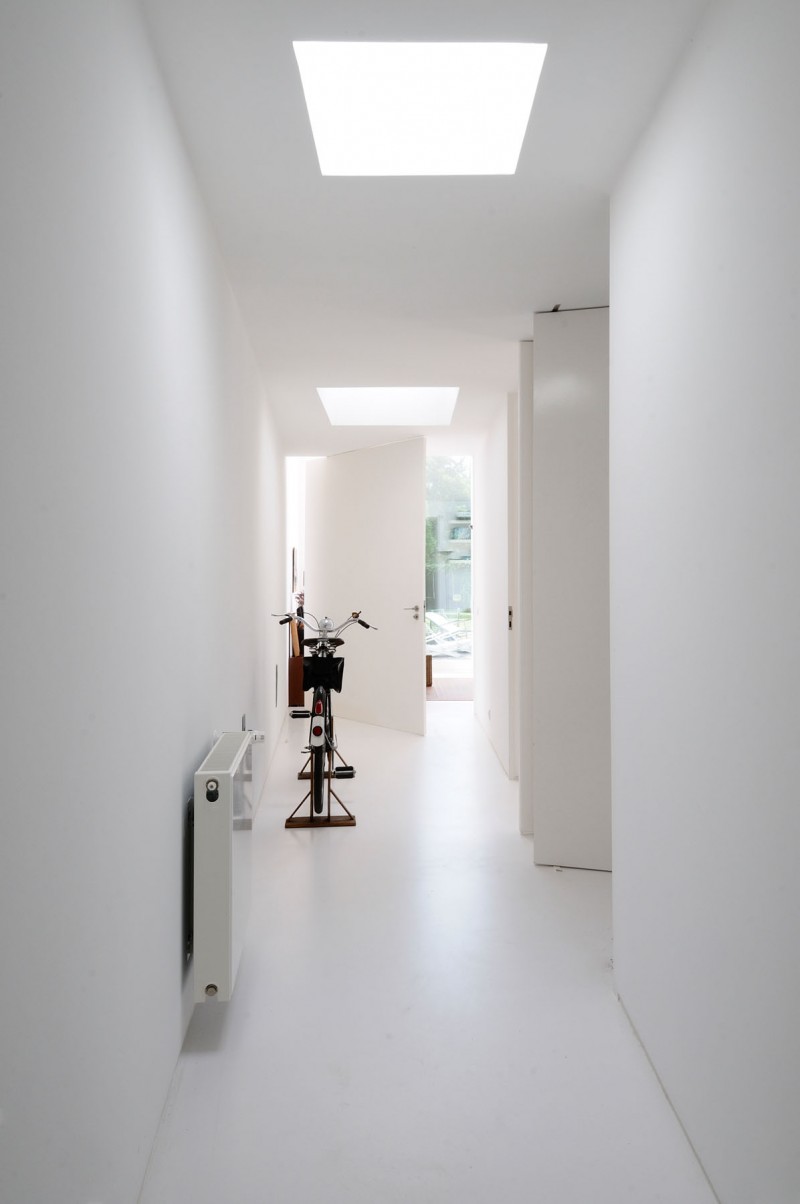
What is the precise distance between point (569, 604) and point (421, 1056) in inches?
81.5

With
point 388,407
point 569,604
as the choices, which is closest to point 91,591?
point 569,604

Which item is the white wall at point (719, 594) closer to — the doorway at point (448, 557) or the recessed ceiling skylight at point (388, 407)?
the recessed ceiling skylight at point (388, 407)

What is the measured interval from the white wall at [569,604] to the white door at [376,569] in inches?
116

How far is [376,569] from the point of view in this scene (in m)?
7.10

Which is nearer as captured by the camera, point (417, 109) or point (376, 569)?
point (417, 109)

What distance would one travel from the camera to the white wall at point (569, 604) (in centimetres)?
368

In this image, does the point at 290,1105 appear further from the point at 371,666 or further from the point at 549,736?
the point at 371,666

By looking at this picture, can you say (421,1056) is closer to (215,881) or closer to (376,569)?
(215,881)

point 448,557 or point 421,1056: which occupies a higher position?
point 448,557

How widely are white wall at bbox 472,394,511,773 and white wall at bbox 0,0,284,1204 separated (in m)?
3.31

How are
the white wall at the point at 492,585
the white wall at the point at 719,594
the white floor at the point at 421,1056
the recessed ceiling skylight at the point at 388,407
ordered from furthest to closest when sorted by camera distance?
1. the recessed ceiling skylight at the point at 388,407
2. the white wall at the point at 492,585
3. the white floor at the point at 421,1056
4. the white wall at the point at 719,594

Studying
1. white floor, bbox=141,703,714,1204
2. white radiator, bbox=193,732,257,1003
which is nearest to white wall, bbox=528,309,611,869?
white floor, bbox=141,703,714,1204

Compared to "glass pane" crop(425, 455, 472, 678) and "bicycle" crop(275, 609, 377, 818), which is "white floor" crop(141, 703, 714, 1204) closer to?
"bicycle" crop(275, 609, 377, 818)

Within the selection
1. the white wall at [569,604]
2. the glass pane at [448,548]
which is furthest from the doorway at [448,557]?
the white wall at [569,604]
